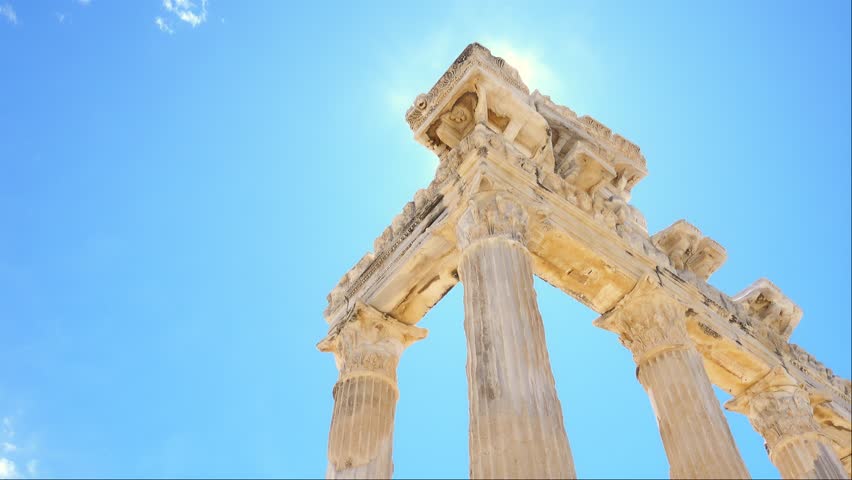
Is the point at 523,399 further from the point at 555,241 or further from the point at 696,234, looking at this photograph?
the point at 696,234

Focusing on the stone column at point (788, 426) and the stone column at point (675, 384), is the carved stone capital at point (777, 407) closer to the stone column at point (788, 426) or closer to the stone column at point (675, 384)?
the stone column at point (788, 426)

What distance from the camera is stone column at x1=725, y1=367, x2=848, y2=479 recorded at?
1802cm

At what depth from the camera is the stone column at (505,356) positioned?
431 inches

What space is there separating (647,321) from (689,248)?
4.13 m

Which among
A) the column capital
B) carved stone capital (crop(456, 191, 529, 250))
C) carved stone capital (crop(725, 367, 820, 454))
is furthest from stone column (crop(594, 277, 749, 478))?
carved stone capital (crop(456, 191, 529, 250))

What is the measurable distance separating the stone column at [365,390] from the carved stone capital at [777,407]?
889 centimetres

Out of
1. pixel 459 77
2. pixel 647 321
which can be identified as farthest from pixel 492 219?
pixel 647 321

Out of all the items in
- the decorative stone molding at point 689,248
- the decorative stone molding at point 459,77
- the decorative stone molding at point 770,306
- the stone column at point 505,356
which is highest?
the decorative stone molding at point 459,77

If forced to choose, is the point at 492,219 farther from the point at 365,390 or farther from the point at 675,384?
the point at 675,384

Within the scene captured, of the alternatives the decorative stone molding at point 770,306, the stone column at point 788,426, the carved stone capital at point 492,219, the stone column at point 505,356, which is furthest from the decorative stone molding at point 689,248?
the stone column at point 505,356

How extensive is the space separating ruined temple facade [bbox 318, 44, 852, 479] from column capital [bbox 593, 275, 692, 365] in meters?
0.04

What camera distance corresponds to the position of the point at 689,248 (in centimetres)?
2059

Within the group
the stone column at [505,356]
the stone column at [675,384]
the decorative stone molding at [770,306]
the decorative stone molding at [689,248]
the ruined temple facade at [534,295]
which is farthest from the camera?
the decorative stone molding at [770,306]

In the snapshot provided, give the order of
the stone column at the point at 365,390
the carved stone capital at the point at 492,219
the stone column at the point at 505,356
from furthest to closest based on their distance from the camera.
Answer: the stone column at the point at 365,390 → the carved stone capital at the point at 492,219 → the stone column at the point at 505,356
